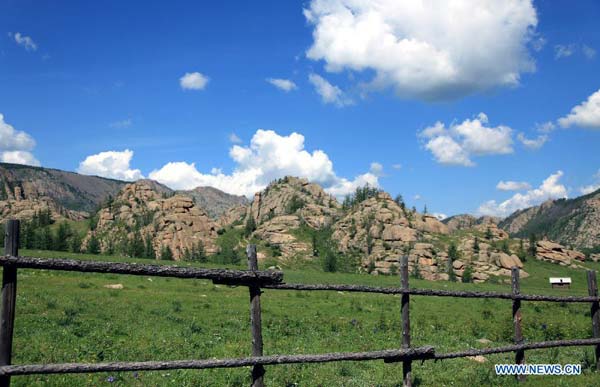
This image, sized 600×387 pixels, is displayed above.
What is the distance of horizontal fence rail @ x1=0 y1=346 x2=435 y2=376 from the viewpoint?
6.66 metres

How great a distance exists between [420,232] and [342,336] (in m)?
187

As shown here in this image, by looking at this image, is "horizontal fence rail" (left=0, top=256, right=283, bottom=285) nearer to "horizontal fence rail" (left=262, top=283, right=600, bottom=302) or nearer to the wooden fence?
the wooden fence

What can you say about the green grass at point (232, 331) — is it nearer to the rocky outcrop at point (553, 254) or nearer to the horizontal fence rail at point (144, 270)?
the horizontal fence rail at point (144, 270)

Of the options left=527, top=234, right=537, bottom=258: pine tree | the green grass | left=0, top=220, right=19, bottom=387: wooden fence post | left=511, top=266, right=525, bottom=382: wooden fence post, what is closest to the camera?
left=0, top=220, right=19, bottom=387: wooden fence post

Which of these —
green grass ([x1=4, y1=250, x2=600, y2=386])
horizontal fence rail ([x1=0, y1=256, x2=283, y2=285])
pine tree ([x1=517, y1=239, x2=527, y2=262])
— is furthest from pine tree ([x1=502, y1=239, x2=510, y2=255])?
horizontal fence rail ([x1=0, y1=256, x2=283, y2=285])

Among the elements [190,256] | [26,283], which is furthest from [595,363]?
[190,256]

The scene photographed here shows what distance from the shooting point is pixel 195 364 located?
7664 millimetres

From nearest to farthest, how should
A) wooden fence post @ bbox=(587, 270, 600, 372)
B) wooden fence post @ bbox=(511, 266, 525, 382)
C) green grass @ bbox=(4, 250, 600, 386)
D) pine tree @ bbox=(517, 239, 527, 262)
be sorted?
green grass @ bbox=(4, 250, 600, 386) → wooden fence post @ bbox=(511, 266, 525, 382) → wooden fence post @ bbox=(587, 270, 600, 372) → pine tree @ bbox=(517, 239, 527, 262)

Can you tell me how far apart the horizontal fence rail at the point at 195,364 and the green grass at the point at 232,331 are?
1353 mm

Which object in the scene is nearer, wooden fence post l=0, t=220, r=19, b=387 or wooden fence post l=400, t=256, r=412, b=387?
wooden fence post l=0, t=220, r=19, b=387

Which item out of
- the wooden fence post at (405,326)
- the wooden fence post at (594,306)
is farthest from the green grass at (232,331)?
the wooden fence post at (594,306)

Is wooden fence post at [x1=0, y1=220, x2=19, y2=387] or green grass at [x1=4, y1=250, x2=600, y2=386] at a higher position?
wooden fence post at [x1=0, y1=220, x2=19, y2=387]

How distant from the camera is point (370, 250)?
190m

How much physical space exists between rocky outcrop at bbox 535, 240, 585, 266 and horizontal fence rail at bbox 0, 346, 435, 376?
181m
